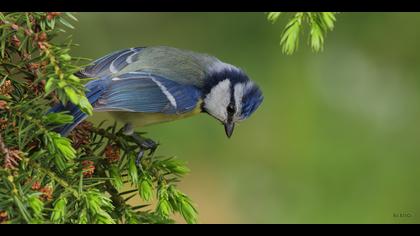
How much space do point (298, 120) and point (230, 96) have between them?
3.96ft

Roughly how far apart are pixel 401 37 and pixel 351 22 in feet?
0.88

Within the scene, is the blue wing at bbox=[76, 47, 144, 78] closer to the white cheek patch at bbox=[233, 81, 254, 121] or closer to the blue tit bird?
the blue tit bird

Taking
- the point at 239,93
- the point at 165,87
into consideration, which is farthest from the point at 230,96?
the point at 165,87

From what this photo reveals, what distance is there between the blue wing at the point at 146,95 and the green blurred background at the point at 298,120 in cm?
112

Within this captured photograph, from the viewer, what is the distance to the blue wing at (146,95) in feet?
6.94

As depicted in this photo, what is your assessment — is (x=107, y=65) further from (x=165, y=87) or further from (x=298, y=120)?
(x=298, y=120)

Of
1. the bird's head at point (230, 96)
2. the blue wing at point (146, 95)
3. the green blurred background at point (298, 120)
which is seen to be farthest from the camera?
the green blurred background at point (298, 120)

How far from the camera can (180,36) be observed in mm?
3814

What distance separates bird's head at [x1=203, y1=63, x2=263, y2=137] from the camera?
242 cm

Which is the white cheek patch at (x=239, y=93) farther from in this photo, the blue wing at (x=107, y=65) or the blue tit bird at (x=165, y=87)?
the blue wing at (x=107, y=65)

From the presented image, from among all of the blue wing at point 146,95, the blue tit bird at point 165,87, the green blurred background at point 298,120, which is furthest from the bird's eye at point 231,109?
the green blurred background at point 298,120

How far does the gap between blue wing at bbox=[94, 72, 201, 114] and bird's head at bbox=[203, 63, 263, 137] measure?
7 centimetres
